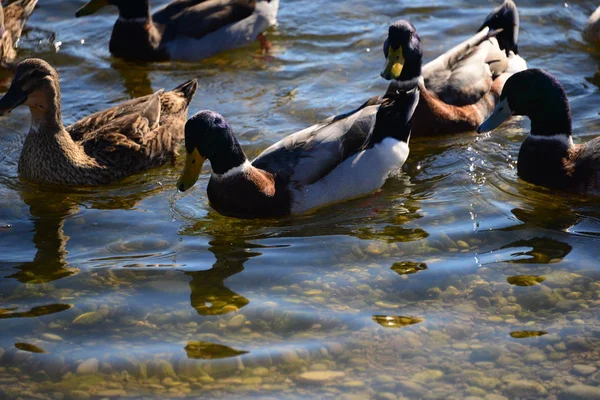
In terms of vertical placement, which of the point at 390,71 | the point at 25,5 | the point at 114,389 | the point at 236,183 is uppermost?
the point at 25,5

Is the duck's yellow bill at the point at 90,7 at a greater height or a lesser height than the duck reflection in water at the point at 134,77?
greater

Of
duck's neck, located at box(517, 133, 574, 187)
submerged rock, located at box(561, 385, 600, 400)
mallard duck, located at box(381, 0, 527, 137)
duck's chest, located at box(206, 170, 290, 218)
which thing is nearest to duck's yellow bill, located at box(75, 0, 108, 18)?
mallard duck, located at box(381, 0, 527, 137)

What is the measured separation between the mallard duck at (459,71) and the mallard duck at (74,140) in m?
2.11

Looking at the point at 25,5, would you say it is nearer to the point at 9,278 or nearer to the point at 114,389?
the point at 9,278

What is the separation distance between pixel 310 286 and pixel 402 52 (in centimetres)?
296

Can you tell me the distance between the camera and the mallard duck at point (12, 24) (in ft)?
34.0

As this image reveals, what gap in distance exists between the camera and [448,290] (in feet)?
19.5

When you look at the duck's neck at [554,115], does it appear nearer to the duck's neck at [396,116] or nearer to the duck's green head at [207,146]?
the duck's neck at [396,116]

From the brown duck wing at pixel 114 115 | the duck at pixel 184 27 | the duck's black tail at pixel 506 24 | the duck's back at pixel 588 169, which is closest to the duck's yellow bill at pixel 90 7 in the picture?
the duck at pixel 184 27

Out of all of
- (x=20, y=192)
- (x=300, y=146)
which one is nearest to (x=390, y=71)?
(x=300, y=146)

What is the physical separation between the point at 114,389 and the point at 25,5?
703 centimetres

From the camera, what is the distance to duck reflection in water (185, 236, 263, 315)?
5852mm

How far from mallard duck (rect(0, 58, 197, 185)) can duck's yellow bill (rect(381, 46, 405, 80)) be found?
1977mm

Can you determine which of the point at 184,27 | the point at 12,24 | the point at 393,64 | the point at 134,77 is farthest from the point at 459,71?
the point at 12,24
